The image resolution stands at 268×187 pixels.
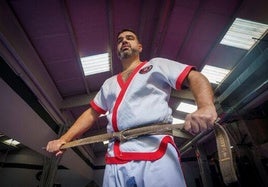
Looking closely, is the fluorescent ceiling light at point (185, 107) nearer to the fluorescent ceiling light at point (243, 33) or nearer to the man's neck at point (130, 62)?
the fluorescent ceiling light at point (243, 33)

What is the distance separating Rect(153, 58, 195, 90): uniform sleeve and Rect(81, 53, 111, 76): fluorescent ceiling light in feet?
14.4

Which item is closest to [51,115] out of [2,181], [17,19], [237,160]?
[17,19]

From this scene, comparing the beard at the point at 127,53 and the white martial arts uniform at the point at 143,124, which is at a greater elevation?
the beard at the point at 127,53

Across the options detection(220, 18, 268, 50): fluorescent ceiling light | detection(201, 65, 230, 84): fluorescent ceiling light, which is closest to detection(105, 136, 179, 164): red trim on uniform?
detection(220, 18, 268, 50): fluorescent ceiling light

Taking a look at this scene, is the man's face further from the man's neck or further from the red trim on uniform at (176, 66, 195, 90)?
the red trim on uniform at (176, 66, 195, 90)

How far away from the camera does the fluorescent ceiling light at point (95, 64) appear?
550 centimetres

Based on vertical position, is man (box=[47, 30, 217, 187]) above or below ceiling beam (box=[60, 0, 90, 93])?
below

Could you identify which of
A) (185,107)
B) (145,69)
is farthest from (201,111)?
(185,107)

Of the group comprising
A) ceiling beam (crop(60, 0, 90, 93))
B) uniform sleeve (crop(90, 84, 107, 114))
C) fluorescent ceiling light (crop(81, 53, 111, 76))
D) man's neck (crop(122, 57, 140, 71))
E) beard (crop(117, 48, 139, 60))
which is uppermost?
fluorescent ceiling light (crop(81, 53, 111, 76))

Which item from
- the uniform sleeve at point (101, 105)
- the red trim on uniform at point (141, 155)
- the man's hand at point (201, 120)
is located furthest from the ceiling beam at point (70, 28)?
the man's hand at point (201, 120)

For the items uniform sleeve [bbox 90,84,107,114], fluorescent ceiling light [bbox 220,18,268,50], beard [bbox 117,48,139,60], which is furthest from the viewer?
fluorescent ceiling light [bbox 220,18,268,50]

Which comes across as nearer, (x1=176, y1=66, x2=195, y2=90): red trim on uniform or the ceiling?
(x1=176, y1=66, x2=195, y2=90): red trim on uniform

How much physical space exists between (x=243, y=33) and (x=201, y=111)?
487 cm

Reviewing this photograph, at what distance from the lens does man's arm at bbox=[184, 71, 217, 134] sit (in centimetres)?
86
